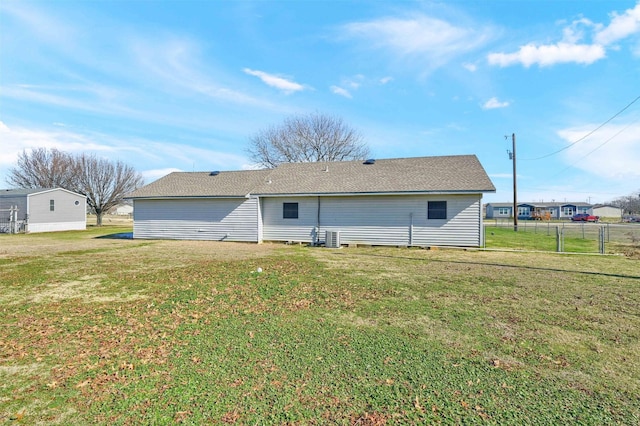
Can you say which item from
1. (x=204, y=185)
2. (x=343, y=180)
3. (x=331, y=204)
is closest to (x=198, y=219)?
(x=204, y=185)

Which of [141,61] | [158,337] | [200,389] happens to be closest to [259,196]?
[141,61]

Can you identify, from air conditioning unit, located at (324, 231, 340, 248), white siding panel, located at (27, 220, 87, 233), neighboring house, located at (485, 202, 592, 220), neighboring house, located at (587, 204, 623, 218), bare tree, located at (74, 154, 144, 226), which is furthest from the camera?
neighboring house, located at (587, 204, 623, 218)

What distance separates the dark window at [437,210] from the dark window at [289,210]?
6591 millimetres

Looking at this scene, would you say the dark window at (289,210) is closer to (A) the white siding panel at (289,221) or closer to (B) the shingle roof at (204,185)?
(A) the white siding panel at (289,221)

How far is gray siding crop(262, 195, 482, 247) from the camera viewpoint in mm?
14453

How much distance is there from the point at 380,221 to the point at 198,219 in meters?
10.1

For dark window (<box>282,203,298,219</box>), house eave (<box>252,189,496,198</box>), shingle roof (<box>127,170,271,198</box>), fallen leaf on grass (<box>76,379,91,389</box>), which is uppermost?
shingle roof (<box>127,170,271,198</box>)

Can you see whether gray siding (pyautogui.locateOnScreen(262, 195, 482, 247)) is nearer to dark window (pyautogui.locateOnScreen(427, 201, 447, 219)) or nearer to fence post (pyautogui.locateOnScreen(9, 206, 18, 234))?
dark window (pyautogui.locateOnScreen(427, 201, 447, 219))

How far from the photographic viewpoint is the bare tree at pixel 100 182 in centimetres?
3306

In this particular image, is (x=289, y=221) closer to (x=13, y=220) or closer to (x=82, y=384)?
(x=82, y=384)

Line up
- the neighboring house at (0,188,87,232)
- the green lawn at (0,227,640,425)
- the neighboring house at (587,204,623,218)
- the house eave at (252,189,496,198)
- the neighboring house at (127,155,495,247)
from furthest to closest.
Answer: the neighboring house at (587,204,623,218)
the neighboring house at (0,188,87,232)
the neighboring house at (127,155,495,247)
the house eave at (252,189,496,198)
the green lawn at (0,227,640,425)

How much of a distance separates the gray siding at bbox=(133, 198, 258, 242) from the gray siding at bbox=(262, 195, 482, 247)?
1.03m

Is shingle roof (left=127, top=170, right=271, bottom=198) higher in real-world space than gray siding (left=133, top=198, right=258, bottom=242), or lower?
higher

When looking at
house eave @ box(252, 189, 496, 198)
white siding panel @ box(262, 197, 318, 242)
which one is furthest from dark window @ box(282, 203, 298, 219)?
house eave @ box(252, 189, 496, 198)
